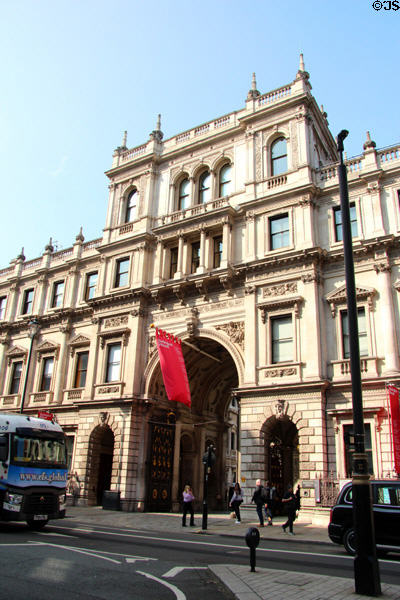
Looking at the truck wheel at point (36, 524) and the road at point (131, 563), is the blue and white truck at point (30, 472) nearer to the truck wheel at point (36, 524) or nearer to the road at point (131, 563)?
the truck wheel at point (36, 524)

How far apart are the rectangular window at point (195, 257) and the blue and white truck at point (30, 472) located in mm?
15224

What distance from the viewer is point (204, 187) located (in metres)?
31.7

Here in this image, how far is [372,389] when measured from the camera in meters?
21.5

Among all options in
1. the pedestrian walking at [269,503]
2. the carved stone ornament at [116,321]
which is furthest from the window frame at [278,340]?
the carved stone ornament at [116,321]

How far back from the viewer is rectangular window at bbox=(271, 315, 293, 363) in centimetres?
2427

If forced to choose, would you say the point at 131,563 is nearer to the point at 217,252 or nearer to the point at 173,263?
the point at 217,252

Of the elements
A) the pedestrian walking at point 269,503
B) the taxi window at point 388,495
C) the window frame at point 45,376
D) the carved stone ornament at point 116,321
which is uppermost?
the carved stone ornament at point 116,321

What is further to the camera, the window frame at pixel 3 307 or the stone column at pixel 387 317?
the window frame at pixel 3 307

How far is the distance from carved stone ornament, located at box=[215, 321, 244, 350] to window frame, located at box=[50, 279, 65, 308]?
15.9m

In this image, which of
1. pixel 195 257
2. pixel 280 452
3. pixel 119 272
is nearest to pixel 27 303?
pixel 119 272

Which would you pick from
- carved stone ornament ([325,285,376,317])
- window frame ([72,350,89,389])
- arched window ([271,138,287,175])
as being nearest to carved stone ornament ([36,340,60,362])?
window frame ([72,350,89,389])

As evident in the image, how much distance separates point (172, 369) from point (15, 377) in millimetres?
17758

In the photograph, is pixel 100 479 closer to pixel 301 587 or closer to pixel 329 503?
pixel 329 503

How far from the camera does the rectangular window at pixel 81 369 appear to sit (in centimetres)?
3325
